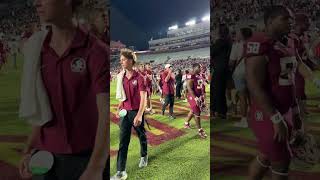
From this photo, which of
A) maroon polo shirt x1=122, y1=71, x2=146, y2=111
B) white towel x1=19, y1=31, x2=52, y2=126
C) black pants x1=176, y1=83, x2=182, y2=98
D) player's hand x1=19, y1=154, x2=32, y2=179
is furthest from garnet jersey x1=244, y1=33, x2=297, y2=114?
player's hand x1=19, y1=154, x2=32, y2=179

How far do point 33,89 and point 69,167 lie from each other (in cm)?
60

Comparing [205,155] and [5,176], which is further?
[5,176]

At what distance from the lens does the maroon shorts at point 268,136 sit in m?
2.89

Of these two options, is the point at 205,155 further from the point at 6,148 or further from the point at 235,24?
the point at 6,148

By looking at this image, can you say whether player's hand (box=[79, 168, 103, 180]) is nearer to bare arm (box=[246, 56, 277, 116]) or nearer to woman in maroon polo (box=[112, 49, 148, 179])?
woman in maroon polo (box=[112, 49, 148, 179])

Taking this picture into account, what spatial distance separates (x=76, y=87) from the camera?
122 inches

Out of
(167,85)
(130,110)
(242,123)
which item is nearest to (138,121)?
(130,110)

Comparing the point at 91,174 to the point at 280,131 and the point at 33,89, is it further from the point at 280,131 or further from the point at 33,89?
the point at 280,131

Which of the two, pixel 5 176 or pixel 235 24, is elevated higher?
pixel 235 24

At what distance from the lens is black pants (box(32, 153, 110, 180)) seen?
313 centimetres

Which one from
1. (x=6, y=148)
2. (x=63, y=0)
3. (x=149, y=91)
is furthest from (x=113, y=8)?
(x=6, y=148)

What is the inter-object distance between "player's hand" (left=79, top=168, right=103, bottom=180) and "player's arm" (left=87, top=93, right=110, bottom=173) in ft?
0.03

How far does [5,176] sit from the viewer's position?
133 inches

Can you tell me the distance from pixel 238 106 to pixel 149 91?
63cm
